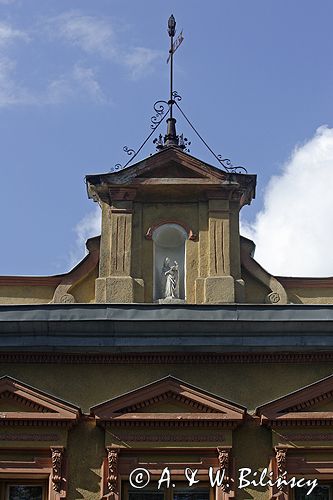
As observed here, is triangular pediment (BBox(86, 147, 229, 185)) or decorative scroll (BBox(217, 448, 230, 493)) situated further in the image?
triangular pediment (BBox(86, 147, 229, 185))

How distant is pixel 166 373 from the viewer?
690 inches

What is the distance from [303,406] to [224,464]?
1522 mm

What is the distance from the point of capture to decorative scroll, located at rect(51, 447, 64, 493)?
16.7 meters

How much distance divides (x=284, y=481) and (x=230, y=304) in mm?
2931

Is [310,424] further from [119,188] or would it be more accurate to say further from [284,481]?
[119,188]

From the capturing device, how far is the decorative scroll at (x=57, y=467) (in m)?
16.7

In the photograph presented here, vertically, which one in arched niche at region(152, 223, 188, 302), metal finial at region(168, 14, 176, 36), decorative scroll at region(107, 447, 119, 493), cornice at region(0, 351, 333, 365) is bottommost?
decorative scroll at region(107, 447, 119, 493)

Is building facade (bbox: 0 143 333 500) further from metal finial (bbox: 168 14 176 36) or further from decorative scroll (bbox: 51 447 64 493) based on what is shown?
metal finial (bbox: 168 14 176 36)

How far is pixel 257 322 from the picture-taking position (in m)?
17.6

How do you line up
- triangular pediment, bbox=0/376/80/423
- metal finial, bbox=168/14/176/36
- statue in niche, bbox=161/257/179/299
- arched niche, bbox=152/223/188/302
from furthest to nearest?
metal finial, bbox=168/14/176/36
arched niche, bbox=152/223/188/302
statue in niche, bbox=161/257/179/299
triangular pediment, bbox=0/376/80/423

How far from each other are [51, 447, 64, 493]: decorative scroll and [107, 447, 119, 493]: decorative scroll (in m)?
0.72

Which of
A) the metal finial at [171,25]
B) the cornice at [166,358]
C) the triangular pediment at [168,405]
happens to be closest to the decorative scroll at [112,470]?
the triangular pediment at [168,405]

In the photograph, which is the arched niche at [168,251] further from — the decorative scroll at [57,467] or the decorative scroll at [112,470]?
the decorative scroll at [57,467]

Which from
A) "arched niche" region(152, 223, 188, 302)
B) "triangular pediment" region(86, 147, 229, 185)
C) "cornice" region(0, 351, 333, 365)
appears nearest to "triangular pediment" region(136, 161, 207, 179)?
"triangular pediment" region(86, 147, 229, 185)
